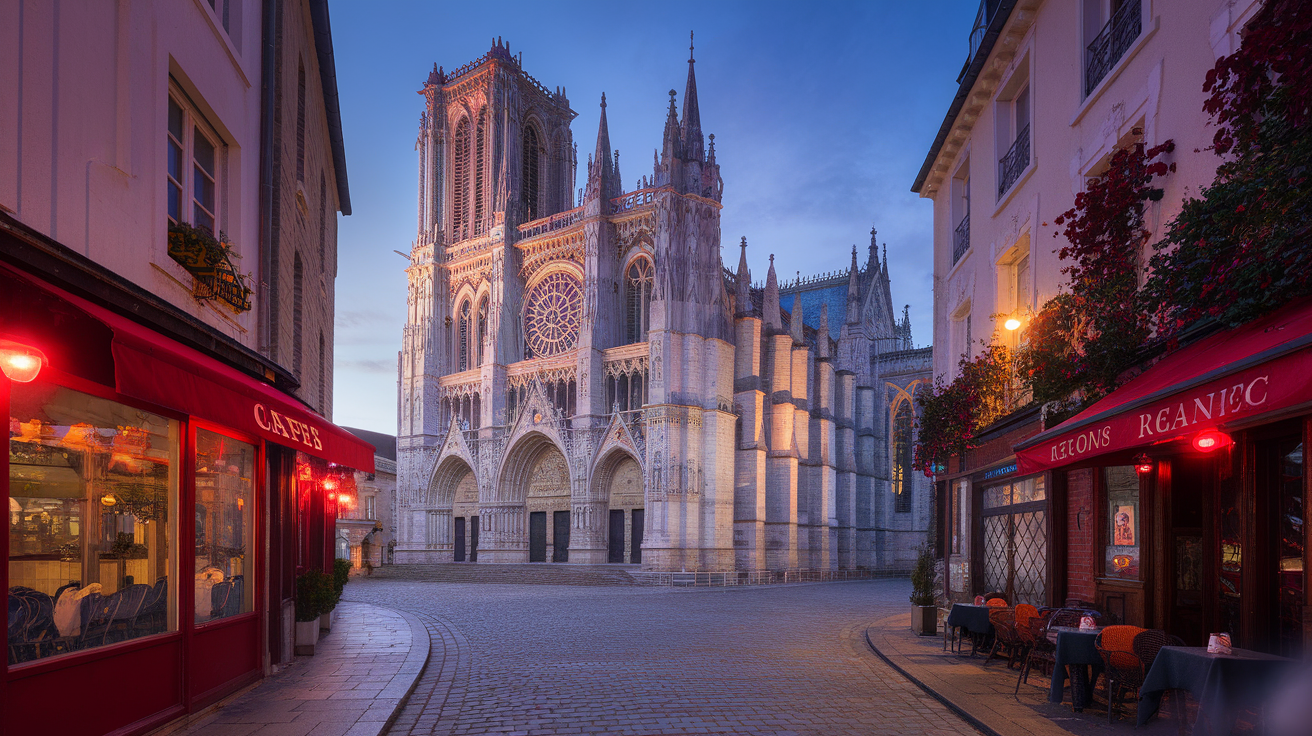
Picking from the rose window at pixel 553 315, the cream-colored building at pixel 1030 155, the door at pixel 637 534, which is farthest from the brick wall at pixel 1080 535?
the rose window at pixel 553 315

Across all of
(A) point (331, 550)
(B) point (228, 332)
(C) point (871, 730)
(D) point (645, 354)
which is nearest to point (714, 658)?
(C) point (871, 730)

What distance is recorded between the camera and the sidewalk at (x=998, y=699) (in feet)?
21.6

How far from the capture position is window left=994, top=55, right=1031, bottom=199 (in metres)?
12.0

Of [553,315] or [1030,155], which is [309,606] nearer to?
[1030,155]

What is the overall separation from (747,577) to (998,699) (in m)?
25.6

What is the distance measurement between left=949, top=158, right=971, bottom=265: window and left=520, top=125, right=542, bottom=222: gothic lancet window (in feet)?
92.6

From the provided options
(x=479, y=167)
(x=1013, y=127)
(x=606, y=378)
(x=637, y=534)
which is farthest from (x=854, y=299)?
(x=1013, y=127)

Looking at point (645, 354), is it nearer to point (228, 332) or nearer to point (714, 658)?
Answer: point (714, 658)

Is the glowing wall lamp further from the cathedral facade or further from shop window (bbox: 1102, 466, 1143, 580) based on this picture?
the cathedral facade

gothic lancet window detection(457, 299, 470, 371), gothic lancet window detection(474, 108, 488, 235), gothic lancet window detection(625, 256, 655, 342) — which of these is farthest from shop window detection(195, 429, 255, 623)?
gothic lancet window detection(474, 108, 488, 235)

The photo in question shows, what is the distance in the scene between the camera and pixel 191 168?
25.8ft

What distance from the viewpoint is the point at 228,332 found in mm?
8586

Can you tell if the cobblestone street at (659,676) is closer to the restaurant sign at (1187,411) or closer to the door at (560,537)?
the restaurant sign at (1187,411)

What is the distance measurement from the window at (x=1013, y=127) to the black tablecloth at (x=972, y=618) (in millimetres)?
6057
